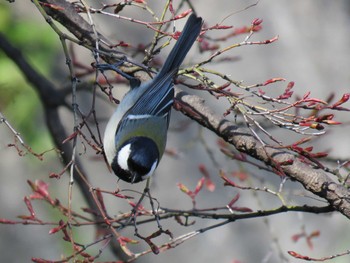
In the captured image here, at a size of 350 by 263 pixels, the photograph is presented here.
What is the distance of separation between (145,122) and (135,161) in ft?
1.12

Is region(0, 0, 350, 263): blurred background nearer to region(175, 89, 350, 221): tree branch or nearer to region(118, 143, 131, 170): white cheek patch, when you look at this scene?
region(118, 143, 131, 170): white cheek patch

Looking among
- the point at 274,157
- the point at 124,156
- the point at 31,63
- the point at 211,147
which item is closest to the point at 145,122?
the point at 124,156

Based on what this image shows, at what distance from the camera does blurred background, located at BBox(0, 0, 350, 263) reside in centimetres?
498

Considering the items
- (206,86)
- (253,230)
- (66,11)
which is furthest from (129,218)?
(253,230)

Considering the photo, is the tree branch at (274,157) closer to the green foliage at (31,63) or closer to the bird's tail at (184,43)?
the bird's tail at (184,43)

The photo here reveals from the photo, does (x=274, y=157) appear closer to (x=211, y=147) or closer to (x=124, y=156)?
(x=124, y=156)

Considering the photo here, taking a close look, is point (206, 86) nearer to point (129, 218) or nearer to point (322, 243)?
point (129, 218)

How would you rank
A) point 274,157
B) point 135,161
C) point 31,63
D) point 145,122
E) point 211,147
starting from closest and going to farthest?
1. point 274,157
2. point 135,161
3. point 145,122
4. point 31,63
5. point 211,147

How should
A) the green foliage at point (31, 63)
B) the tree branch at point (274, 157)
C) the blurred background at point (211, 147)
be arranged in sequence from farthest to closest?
1. the blurred background at point (211, 147)
2. the green foliage at point (31, 63)
3. the tree branch at point (274, 157)

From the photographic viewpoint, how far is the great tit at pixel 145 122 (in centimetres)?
253

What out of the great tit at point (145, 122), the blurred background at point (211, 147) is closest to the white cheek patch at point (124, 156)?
the great tit at point (145, 122)

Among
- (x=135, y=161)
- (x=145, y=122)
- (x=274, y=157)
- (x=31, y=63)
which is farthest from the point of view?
(x=31, y=63)

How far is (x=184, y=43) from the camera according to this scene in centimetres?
262

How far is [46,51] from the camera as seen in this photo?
4609mm
